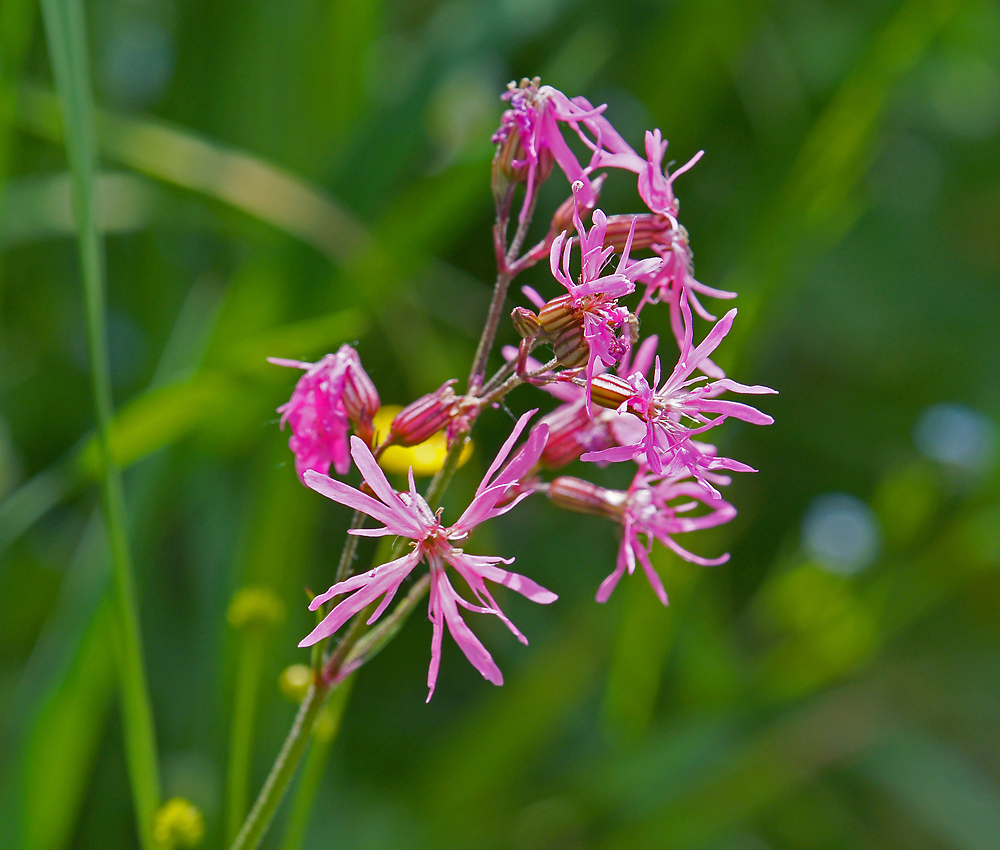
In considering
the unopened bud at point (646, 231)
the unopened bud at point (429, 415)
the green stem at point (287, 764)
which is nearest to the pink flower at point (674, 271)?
the unopened bud at point (646, 231)

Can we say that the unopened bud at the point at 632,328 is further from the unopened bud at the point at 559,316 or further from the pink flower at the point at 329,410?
the pink flower at the point at 329,410

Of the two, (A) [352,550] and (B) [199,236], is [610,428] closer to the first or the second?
(A) [352,550]

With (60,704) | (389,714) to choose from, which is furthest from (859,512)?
(60,704)

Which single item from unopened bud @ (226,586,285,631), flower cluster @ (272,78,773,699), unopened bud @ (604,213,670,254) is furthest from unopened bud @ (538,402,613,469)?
unopened bud @ (226,586,285,631)

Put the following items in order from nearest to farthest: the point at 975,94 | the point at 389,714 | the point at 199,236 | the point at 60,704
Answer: the point at 60,704 → the point at 389,714 → the point at 199,236 → the point at 975,94

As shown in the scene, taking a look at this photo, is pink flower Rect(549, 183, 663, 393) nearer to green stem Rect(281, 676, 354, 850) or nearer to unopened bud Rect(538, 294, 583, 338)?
unopened bud Rect(538, 294, 583, 338)

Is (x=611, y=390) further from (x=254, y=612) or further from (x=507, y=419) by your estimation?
(x=507, y=419)
